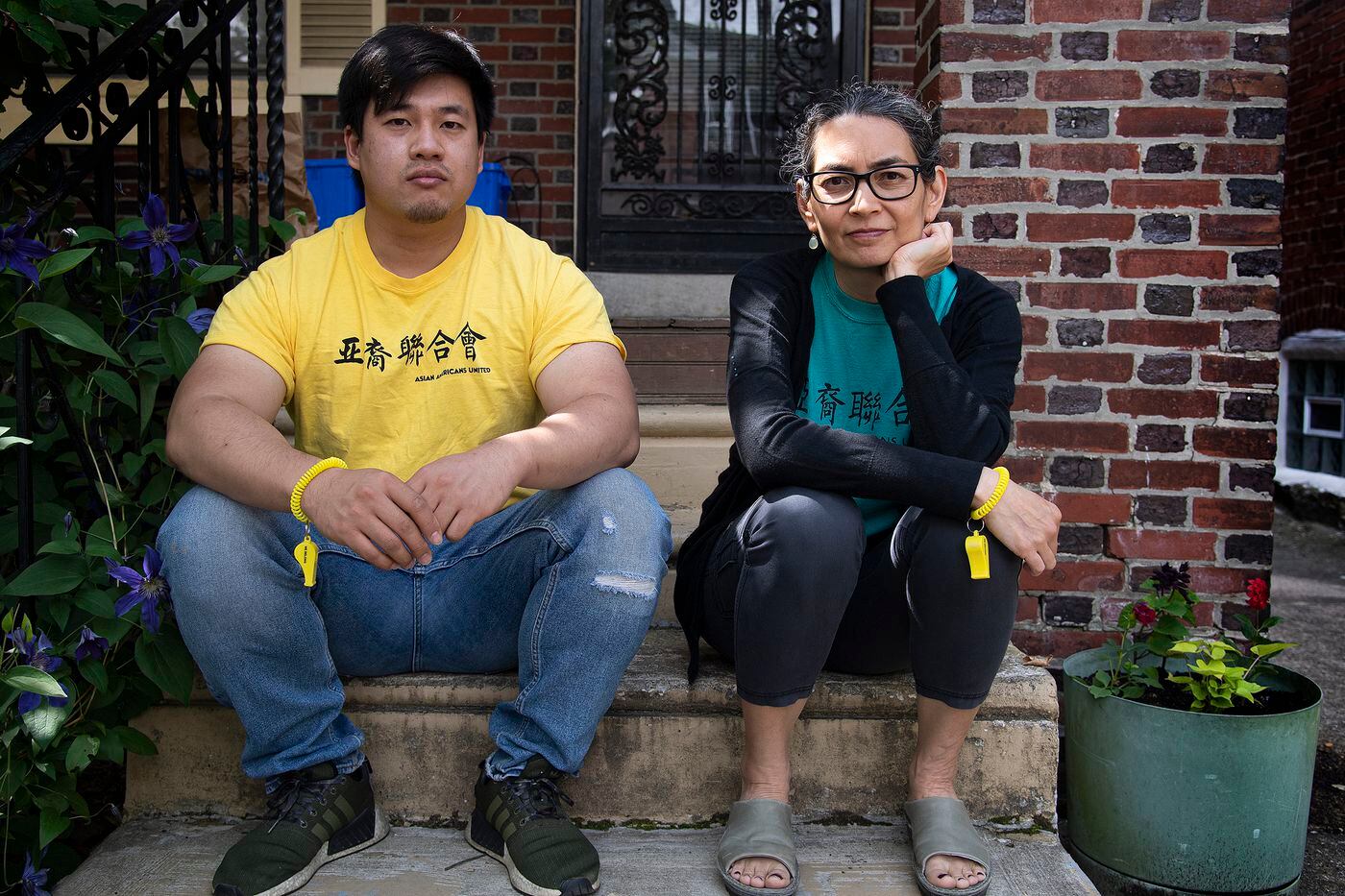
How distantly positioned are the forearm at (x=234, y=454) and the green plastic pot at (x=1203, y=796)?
1.46 metres

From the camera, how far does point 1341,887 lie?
6.60 ft

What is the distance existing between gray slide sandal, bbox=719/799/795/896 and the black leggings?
170mm

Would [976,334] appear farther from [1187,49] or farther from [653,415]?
[653,415]

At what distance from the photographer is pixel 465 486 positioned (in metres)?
1.53

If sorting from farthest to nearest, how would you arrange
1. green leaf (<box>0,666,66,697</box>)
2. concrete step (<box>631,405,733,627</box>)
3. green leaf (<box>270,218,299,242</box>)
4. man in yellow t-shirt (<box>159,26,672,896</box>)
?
concrete step (<box>631,405,733,627</box>)
green leaf (<box>270,218,299,242</box>)
man in yellow t-shirt (<box>159,26,672,896</box>)
green leaf (<box>0,666,66,697</box>)

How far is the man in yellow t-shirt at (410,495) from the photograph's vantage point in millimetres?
1539

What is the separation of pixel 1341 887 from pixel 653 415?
70.9 inches

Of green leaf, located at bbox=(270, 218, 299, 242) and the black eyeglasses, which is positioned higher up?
the black eyeglasses

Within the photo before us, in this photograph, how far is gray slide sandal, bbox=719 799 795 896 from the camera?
157 centimetres

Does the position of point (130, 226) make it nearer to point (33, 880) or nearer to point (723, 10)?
point (33, 880)

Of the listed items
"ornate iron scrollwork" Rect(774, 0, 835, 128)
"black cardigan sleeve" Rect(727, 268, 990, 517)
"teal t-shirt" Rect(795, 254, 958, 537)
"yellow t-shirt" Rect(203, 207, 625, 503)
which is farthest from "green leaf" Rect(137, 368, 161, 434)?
"ornate iron scrollwork" Rect(774, 0, 835, 128)

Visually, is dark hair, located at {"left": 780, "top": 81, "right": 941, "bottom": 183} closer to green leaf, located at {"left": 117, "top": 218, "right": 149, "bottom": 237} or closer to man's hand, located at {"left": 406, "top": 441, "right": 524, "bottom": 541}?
man's hand, located at {"left": 406, "top": 441, "right": 524, "bottom": 541}

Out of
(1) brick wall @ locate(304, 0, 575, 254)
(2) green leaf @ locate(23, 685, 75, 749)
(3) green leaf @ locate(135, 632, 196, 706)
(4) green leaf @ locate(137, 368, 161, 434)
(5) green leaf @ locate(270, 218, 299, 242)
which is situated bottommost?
(2) green leaf @ locate(23, 685, 75, 749)

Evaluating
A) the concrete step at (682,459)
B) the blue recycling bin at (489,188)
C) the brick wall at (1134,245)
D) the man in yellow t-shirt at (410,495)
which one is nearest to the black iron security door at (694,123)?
the blue recycling bin at (489,188)
